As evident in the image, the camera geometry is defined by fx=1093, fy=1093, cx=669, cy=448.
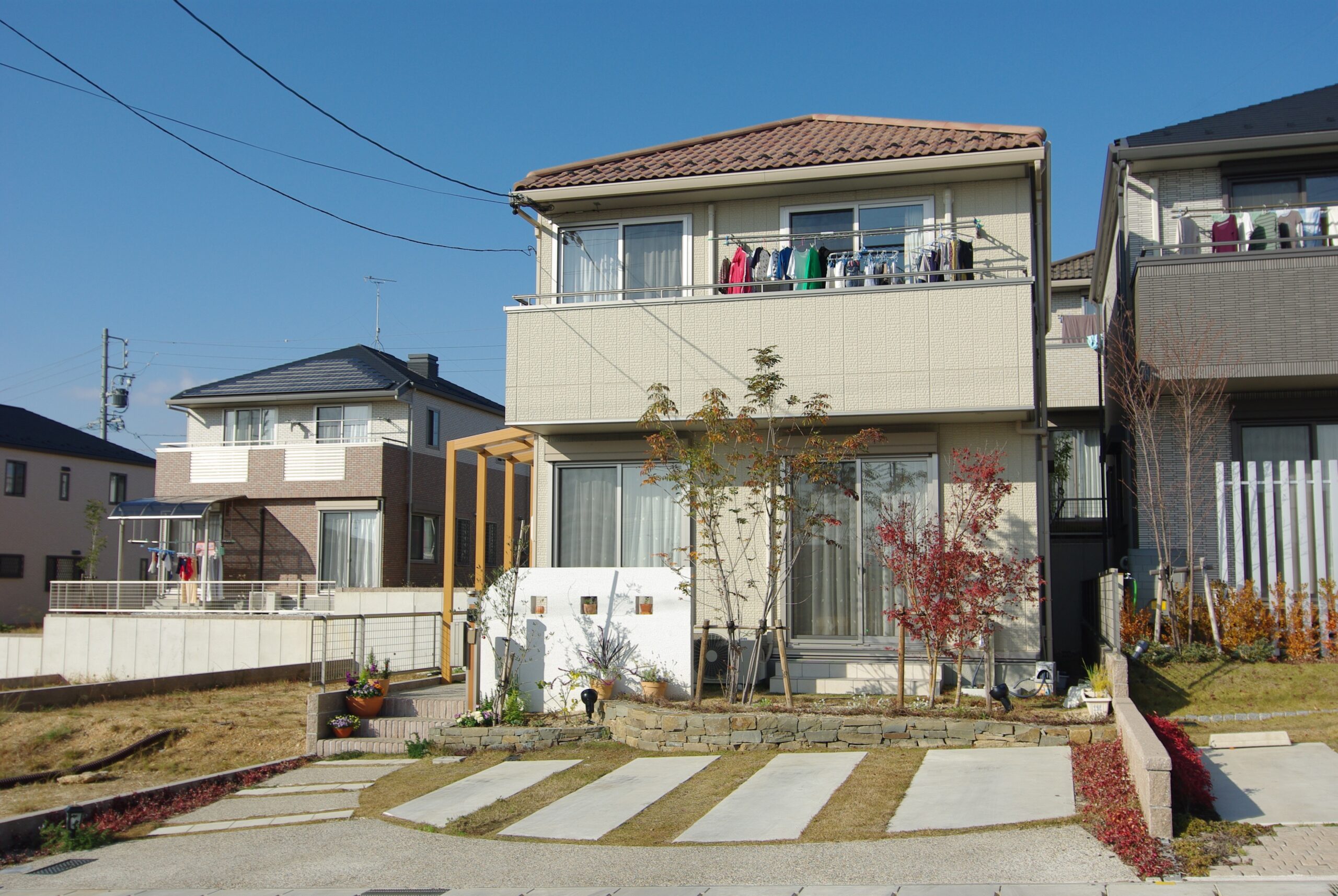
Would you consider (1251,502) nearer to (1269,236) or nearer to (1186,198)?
(1269,236)

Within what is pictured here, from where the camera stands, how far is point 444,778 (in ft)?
35.3

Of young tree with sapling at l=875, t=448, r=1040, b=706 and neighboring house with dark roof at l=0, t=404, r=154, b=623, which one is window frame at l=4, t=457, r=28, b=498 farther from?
young tree with sapling at l=875, t=448, r=1040, b=706

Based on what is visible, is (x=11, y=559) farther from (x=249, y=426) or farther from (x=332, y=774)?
(x=332, y=774)

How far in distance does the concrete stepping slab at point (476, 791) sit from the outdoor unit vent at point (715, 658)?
2550 millimetres

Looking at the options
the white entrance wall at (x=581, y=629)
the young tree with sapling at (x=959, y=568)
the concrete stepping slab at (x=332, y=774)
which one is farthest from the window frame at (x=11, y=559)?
the young tree with sapling at (x=959, y=568)

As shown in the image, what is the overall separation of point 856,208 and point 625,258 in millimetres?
3165

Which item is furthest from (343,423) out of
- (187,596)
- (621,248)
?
(621,248)

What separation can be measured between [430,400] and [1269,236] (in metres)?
22.5

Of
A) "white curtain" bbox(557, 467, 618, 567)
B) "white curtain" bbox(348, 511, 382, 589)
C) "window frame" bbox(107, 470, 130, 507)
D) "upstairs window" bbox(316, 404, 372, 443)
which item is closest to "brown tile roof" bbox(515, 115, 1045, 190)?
"white curtain" bbox(557, 467, 618, 567)

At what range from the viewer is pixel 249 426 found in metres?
31.7

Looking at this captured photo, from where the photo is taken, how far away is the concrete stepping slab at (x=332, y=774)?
37.1ft

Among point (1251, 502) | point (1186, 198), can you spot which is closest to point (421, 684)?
point (1251, 502)

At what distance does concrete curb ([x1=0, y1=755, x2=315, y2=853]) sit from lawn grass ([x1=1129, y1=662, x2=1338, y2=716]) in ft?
31.4

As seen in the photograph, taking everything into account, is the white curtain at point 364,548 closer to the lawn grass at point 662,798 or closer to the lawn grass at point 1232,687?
the lawn grass at point 662,798
